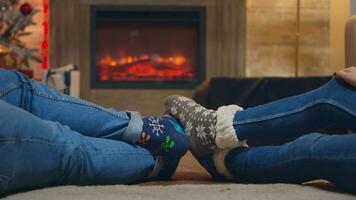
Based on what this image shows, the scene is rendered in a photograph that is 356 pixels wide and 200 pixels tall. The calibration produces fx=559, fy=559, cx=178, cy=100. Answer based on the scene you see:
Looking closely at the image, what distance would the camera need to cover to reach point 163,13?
11.8 ft

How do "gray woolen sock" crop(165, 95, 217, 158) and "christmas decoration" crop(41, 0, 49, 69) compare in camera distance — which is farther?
"christmas decoration" crop(41, 0, 49, 69)

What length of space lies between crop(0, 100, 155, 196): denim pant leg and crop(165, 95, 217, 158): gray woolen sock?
0.13 m

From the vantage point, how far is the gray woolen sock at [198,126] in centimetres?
126

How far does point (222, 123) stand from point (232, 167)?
4.2 inches

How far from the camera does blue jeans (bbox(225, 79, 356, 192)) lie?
1.04 meters

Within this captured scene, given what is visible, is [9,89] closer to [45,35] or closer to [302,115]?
[302,115]

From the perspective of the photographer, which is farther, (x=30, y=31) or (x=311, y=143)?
(x=30, y=31)

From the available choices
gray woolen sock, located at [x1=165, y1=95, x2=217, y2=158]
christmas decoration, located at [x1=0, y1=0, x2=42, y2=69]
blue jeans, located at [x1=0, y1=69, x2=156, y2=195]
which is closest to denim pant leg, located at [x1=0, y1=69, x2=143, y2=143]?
blue jeans, located at [x1=0, y1=69, x2=156, y2=195]

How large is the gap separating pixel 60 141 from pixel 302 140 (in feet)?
1.57

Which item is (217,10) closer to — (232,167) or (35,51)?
(35,51)

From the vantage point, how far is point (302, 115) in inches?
46.7

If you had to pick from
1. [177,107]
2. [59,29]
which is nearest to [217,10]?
[59,29]

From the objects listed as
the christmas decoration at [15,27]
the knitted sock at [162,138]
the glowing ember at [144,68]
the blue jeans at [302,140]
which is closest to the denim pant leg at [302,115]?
the blue jeans at [302,140]

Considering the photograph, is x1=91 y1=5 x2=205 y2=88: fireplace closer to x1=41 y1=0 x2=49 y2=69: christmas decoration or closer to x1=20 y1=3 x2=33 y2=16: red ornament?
x1=41 y1=0 x2=49 y2=69: christmas decoration
